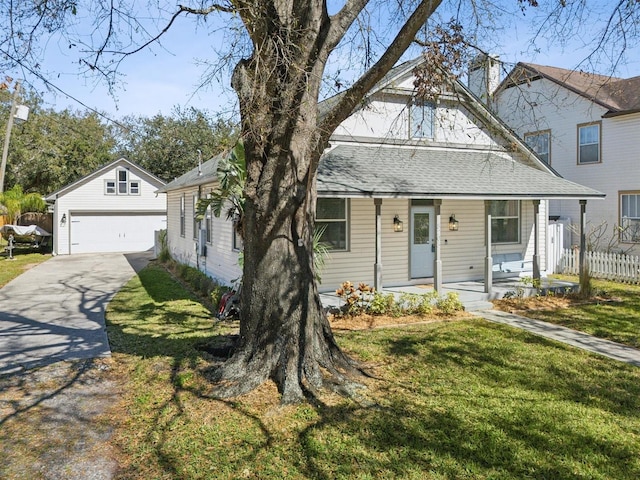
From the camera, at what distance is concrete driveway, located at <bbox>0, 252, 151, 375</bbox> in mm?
7648

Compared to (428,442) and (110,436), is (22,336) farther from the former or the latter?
(428,442)

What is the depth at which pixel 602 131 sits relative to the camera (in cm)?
1856

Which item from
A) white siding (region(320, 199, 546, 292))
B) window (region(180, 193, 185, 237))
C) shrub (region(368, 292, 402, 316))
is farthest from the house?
window (region(180, 193, 185, 237))

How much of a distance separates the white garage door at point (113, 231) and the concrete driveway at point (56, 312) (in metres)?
5.70

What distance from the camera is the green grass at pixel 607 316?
880cm

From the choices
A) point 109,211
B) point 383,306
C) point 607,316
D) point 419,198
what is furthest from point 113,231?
point 607,316

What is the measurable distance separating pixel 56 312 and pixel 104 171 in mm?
17695

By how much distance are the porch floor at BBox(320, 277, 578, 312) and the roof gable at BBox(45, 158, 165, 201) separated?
19759 mm

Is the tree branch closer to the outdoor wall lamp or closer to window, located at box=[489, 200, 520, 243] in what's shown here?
the outdoor wall lamp

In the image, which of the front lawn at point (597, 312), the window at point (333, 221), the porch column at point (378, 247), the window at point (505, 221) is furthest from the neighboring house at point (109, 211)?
the front lawn at point (597, 312)

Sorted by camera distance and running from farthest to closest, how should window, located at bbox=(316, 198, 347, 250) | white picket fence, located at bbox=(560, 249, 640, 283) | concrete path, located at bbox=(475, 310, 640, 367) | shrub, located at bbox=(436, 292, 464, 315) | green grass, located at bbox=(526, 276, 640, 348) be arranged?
white picket fence, located at bbox=(560, 249, 640, 283), window, located at bbox=(316, 198, 347, 250), shrub, located at bbox=(436, 292, 464, 315), green grass, located at bbox=(526, 276, 640, 348), concrete path, located at bbox=(475, 310, 640, 367)

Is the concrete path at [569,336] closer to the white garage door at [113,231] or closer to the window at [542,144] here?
the window at [542,144]

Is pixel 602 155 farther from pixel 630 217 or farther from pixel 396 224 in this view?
pixel 396 224

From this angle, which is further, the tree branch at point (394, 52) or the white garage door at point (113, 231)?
the white garage door at point (113, 231)
